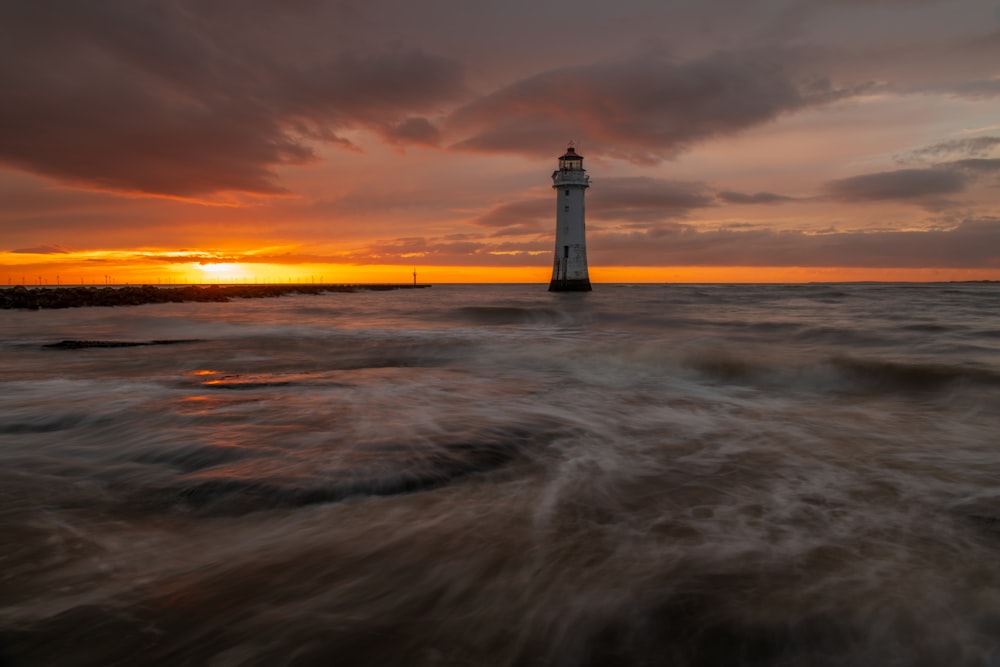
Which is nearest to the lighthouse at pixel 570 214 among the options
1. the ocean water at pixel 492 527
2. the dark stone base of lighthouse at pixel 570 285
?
the dark stone base of lighthouse at pixel 570 285

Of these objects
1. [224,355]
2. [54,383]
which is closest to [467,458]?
[54,383]

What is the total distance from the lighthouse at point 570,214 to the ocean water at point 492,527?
31.7 m

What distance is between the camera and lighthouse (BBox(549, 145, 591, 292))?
125 feet

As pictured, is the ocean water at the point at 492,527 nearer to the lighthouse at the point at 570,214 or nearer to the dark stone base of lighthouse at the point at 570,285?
the lighthouse at the point at 570,214

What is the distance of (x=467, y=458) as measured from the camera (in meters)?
4.71

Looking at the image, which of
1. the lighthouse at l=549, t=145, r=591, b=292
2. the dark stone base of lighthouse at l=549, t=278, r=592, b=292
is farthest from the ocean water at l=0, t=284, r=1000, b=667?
the dark stone base of lighthouse at l=549, t=278, r=592, b=292

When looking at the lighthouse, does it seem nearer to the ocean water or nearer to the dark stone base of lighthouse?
the dark stone base of lighthouse

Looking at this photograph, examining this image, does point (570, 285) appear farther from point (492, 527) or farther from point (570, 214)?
point (492, 527)

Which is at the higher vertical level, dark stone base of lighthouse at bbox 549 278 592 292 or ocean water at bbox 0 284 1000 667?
dark stone base of lighthouse at bbox 549 278 592 292

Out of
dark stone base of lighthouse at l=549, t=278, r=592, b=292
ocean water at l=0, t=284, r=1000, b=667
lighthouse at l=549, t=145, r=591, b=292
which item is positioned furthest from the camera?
dark stone base of lighthouse at l=549, t=278, r=592, b=292

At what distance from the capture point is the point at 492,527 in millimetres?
3385

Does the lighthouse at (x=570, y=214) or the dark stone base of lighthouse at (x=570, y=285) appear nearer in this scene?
the lighthouse at (x=570, y=214)

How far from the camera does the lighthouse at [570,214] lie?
38.0m

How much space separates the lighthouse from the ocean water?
31.7 meters
